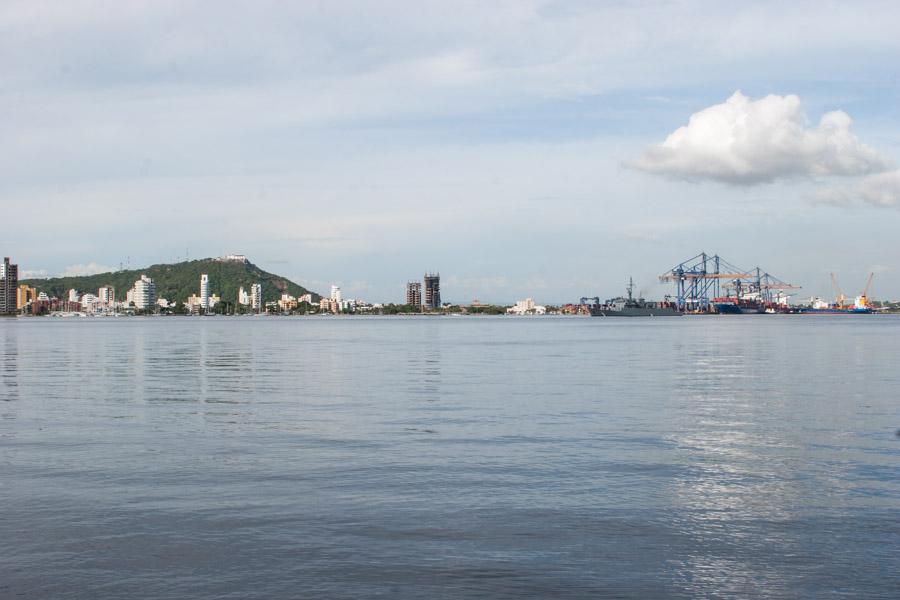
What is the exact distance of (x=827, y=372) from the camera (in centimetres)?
5338

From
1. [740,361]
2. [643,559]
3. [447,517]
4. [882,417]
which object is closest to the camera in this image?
[643,559]

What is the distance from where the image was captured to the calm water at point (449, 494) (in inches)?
520

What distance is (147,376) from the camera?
51.5 m

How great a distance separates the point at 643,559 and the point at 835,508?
5804mm

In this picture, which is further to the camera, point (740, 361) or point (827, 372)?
point (740, 361)

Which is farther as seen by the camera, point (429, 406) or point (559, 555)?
point (429, 406)

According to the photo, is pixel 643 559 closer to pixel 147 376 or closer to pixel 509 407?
pixel 509 407

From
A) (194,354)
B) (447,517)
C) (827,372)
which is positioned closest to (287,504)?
(447,517)

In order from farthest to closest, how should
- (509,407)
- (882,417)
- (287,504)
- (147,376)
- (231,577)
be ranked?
1. (147,376)
2. (509,407)
3. (882,417)
4. (287,504)
5. (231,577)

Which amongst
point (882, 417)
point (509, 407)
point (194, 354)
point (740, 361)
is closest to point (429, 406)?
point (509, 407)

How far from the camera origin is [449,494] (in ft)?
61.0

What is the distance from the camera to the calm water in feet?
43.4

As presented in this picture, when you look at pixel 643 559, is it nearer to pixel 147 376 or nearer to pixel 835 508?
pixel 835 508

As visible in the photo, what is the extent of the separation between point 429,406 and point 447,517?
61.2 feet
